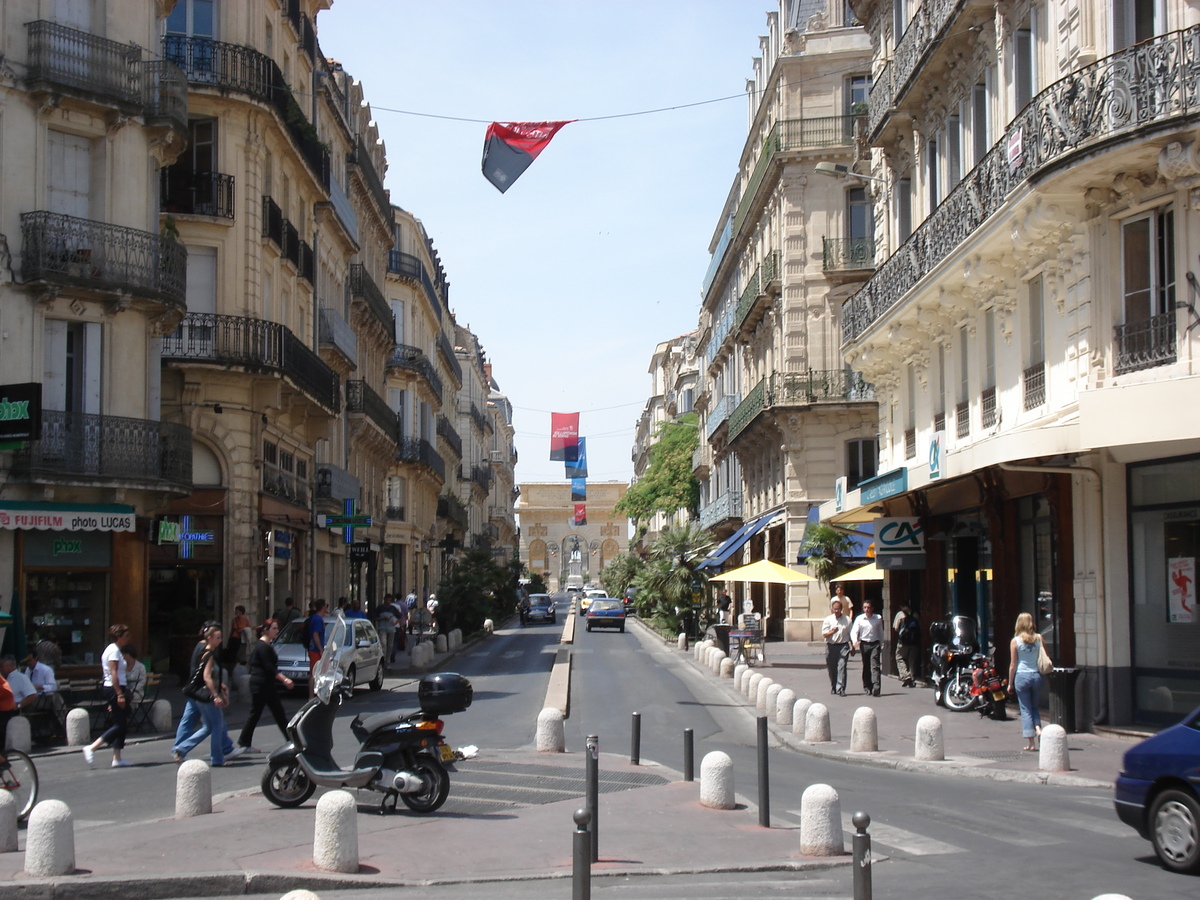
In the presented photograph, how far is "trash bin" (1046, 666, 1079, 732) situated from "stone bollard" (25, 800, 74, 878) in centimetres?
1236

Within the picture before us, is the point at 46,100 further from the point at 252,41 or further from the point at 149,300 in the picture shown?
the point at 252,41

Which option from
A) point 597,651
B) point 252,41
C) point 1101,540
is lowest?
point 597,651

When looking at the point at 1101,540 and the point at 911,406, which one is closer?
the point at 1101,540

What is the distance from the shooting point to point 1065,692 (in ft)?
56.8

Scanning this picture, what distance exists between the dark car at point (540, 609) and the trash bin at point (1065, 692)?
51.8 m

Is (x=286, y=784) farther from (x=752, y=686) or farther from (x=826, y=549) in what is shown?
(x=826, y=549)

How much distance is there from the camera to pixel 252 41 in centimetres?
3103

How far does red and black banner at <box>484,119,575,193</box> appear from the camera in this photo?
A: 875 inches

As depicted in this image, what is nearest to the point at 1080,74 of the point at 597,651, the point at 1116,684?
the point at 1116,684

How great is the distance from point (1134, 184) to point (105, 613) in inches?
691

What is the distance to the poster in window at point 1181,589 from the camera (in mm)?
16125

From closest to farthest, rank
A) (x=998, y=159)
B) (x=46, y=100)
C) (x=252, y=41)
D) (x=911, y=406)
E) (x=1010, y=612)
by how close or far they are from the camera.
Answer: (x=998, y=159) < (x=1010, y=612) < (x=46, y=100) < (x=911, y=406) < (x=252, y=41)

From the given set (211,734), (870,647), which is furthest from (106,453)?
(870,647)

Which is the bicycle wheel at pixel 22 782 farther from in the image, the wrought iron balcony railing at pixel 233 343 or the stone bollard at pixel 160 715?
the wrought iron balcony railing at pixel 233 343
